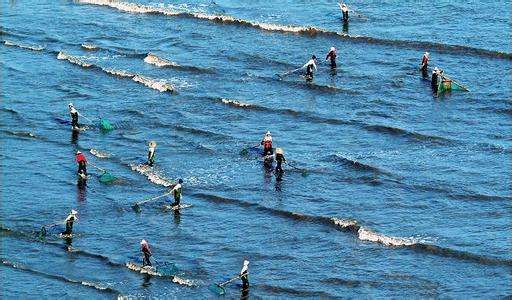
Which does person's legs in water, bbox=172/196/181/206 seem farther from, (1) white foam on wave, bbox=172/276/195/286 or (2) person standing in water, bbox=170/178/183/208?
(1) white foam on wave, bbox=172/276/195/286

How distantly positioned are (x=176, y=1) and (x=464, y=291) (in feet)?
138

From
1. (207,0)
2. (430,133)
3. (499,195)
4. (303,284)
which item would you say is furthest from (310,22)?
(303,284)

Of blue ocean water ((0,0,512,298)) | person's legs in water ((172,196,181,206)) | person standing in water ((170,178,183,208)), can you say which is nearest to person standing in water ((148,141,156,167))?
blue ocean water ((0,0,512,298))

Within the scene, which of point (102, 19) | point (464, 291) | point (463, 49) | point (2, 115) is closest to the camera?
point (464, 291)

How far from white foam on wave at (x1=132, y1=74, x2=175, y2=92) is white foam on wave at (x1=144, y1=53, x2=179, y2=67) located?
230 cm

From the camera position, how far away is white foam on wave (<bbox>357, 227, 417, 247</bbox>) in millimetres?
41312

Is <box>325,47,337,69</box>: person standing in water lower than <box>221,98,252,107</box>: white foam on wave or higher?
higher

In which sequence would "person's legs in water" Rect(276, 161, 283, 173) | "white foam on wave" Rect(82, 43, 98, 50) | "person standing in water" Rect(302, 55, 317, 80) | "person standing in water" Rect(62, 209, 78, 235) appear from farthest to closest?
"white foam on wave" Rect(82, 43, 98, 50) < "person standing in water" Rect(302, 55, 317, 80) < "person's legs in water" Rect(276, 161, 283, 173) < "person standing in water" Rect(62, 209, 78, 235)

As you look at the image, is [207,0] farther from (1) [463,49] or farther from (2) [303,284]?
(2) [303,284]

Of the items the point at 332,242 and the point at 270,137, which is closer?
the point at 332,242

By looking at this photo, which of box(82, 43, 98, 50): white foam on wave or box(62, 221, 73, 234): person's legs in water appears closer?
box(62, 221, 73, 234): person's legs in water

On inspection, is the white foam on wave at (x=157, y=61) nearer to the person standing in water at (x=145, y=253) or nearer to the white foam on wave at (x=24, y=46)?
the white foam on wave at (x=24, y=46)

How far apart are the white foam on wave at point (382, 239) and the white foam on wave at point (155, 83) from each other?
783 inches

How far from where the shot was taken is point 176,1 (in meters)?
75.6
